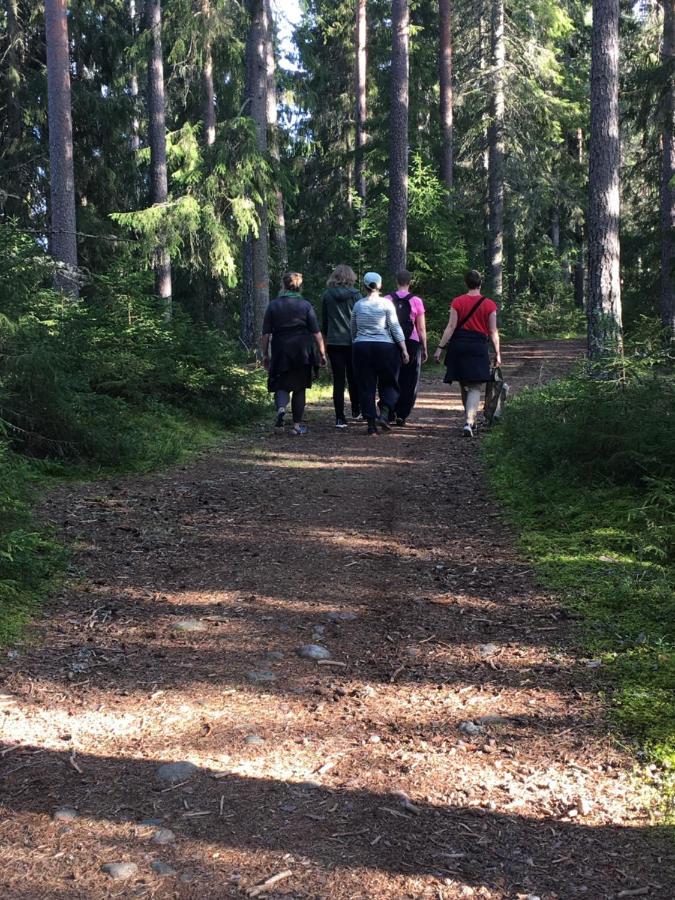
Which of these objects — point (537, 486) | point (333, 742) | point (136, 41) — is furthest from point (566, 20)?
point (333, 742)

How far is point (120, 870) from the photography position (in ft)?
9.00

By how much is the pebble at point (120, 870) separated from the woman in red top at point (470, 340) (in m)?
8.85

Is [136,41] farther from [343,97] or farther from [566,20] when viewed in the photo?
[566,20]

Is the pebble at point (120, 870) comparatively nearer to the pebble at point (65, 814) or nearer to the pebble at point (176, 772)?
the pebble at point (65, 814)

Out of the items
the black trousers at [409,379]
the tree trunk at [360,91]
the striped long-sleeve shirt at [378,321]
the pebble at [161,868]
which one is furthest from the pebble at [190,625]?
the tree trunk at [360,91]

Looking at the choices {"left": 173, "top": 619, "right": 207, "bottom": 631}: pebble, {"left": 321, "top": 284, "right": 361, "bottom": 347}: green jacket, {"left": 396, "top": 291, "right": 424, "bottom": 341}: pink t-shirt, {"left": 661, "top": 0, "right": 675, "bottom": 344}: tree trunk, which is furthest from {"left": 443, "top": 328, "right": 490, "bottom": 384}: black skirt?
{"left": 661, "top": 0, "right": 675, "bottom": 344}: tree trunk

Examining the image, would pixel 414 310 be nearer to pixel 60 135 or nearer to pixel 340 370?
pixel 340 370

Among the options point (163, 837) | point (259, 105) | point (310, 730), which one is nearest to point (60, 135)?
point (259, 105)

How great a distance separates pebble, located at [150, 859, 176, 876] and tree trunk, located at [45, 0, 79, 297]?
1249cm

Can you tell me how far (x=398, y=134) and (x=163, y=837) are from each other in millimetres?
18768

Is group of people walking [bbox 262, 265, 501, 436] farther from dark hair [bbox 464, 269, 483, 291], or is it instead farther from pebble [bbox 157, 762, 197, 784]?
pebble [bbox 157, 762, 197, 784]

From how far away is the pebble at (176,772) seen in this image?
3.32 meters

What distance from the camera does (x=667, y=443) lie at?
6852 millimetres

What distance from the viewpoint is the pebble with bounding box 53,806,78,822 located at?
9.91ft
